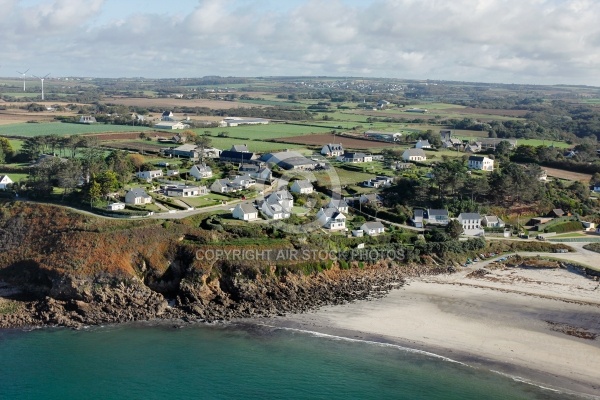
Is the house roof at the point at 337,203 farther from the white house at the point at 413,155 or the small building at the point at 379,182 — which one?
the white house at the point at 413,155

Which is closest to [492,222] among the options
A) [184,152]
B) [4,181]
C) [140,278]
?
[140,278]

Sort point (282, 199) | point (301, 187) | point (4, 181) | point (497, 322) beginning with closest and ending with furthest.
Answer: point (497, 322) → point (282, 199) → point (4, 181) → point (301, 187)

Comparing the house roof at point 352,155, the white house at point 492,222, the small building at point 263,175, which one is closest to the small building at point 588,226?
the white house at point 492,222

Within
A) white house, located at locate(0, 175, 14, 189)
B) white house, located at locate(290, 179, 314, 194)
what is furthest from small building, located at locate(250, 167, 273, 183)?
white house, located at locate(0, 175, 14, 189)

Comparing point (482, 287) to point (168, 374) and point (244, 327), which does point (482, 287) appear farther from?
point (168, 374)

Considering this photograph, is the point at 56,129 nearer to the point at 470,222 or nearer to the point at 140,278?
the point at 140,278

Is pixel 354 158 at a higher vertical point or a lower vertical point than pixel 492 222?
higher

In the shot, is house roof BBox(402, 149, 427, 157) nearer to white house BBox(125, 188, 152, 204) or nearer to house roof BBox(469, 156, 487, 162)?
house roof BBox(469, 156, 487, 162)
